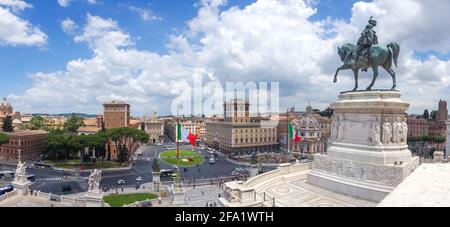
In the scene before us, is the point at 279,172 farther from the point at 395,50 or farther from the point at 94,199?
the point at 94,199

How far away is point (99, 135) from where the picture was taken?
61.0 m

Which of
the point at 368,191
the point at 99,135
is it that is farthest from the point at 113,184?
the point at 368,191

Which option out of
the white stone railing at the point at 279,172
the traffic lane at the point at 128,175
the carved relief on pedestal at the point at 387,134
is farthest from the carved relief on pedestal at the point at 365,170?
the traffic lane at the point at 128,175

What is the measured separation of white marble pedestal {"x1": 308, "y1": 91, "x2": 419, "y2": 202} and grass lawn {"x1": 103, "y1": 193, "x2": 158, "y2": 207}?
16.8 meters

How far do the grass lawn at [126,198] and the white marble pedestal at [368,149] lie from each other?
16805 mm

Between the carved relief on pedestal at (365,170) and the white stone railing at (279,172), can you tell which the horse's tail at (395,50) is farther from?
the white stone railing at (279,172)

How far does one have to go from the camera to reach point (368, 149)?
61.8 ft

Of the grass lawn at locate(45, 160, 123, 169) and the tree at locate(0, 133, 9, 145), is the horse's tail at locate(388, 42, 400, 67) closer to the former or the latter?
the grass lawn at locate(45, 160, 123, 169)

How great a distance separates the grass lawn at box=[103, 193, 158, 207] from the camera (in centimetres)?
2911

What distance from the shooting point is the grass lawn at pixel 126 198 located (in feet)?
95.5
